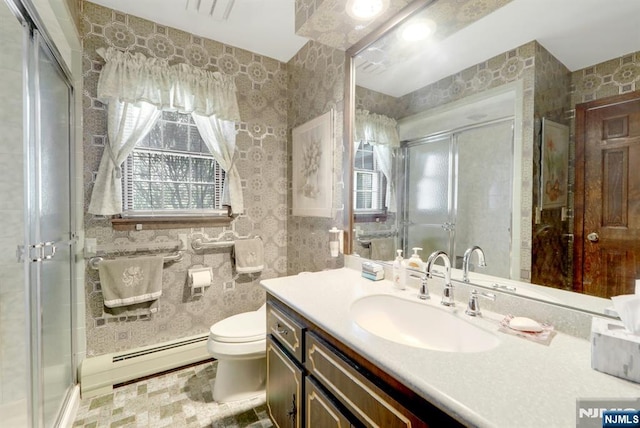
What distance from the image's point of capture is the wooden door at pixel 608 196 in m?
0.78

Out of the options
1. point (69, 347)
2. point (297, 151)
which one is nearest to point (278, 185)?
point (297, 151)

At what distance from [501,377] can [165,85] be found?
2.44 metres

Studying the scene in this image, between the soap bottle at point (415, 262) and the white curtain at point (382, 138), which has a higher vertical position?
the white curtain at point (382, 138)

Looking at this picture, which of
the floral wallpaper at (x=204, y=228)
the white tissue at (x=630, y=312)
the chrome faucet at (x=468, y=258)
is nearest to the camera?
the white tissue at (x=630, y=312)

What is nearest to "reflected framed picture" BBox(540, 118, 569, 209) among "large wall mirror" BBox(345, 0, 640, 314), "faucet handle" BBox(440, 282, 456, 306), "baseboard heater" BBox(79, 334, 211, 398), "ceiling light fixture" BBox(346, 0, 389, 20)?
"large wall mirror" BBox(345, 0, 640, 314)

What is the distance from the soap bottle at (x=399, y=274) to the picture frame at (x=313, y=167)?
718 mm

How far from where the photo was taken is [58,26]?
5.13ft

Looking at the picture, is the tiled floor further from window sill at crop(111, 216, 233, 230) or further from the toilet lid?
window sill at crop(111, 216, 233, 230)

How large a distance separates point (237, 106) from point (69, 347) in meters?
2.00

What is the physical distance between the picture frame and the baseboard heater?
133cm

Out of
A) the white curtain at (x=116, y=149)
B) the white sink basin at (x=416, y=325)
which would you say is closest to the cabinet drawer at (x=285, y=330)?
the white sink basin at (x=416, y=325)

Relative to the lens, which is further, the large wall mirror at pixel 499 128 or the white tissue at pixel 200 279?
the white tissue at pixel 200 279

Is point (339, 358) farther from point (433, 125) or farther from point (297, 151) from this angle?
point (297, 151)

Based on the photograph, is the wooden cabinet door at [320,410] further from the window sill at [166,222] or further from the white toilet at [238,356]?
the window sill at [166,222]
